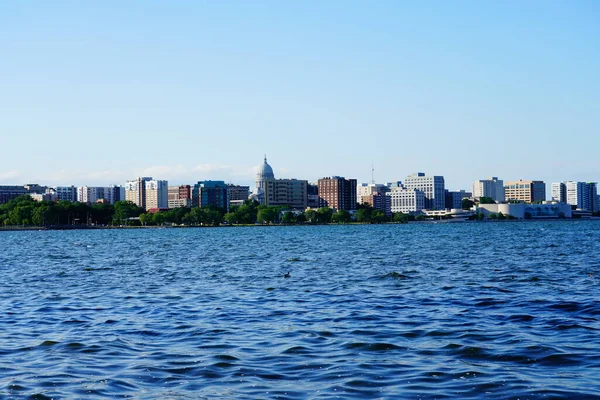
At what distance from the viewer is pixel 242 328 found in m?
24.3

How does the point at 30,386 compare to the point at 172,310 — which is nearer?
the point at 30,386

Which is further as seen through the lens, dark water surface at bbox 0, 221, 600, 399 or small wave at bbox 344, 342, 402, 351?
small wave at bbox 344, 342, 402, 351

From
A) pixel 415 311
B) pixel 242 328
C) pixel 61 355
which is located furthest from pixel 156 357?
pixel 415 311

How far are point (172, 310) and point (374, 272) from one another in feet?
64.6

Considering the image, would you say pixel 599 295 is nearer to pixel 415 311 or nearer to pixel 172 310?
pixel 415 311

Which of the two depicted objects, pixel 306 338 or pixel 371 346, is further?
pixel 306 338

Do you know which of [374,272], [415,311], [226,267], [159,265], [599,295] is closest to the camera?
[415,311]

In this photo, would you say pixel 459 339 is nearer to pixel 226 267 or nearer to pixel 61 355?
pixel 61 355

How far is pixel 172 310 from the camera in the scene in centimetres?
2916

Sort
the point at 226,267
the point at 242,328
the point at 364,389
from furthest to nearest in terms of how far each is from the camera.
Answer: the point at 226,267 → the point at 242,328 → the point at 364,389

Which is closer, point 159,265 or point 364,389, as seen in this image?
point 364,389

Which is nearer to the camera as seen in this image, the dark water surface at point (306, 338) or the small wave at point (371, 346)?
the dark water surface at point (306, 338)

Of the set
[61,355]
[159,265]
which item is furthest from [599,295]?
[159,265]

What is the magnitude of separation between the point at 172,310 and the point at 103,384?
12.0m
